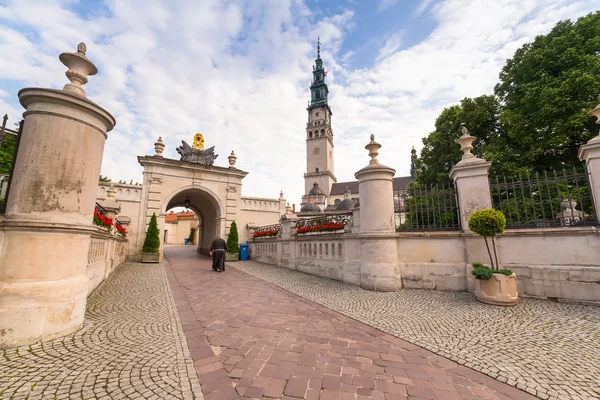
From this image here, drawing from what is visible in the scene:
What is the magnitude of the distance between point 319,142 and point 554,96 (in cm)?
5039

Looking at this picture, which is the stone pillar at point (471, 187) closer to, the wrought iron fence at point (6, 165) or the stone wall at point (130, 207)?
the wrought iron fence at point (6, 165)

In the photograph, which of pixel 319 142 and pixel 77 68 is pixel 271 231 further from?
pixel 319 142

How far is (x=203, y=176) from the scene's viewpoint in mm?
17531

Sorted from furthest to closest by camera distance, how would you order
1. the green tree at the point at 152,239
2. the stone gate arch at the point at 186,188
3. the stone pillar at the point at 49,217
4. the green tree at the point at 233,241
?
the green tree at the point at 233,241
the stone gate arch at the point at 186,188
the green tree at the point at 152,239
the stone pillar at the point at 49,217

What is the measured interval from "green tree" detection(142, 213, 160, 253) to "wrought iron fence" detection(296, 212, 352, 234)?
8.68 m

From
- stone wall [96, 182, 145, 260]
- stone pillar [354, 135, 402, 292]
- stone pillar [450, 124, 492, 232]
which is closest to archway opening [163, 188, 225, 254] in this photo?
stone wall [96, 182, 145, 260]

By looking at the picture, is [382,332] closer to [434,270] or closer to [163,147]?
[434,270]

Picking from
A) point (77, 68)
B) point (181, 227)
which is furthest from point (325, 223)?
point (181, 227)

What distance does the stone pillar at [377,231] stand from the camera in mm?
6973

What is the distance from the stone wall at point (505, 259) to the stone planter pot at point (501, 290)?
1000 millimetres

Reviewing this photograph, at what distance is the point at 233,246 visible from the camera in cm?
1612

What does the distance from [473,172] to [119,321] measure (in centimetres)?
873

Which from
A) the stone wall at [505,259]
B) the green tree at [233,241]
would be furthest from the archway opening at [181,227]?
the stone wall at [505,259]

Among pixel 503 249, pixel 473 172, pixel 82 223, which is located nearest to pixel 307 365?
pixel 82 223
